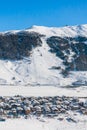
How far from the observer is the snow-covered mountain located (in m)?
84.9

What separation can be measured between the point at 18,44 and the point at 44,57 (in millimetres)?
9093

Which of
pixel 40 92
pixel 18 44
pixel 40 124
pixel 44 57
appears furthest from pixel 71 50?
pixel 40 124

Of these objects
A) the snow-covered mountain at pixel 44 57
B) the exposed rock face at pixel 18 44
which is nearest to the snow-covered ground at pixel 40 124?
the snow-covered mountain at pixel 44 57

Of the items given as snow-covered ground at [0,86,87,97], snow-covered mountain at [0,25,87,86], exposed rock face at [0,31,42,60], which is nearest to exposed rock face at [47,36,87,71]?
snow-covered mountain at [0,25,87,86]

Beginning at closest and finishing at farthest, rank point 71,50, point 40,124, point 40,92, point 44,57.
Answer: point 40,124, point 40,92, point 44,57, point 71,50

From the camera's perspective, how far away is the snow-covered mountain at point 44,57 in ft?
279

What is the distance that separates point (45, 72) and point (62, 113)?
47737mm

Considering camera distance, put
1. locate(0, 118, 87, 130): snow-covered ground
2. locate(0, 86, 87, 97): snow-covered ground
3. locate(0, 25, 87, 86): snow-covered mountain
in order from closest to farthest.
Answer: locate(0, 118, 87, 130): snow-covered ground → locate(0, 86, 87, 97): snow-covered ground → locate(0, 25, 87, 86): snow-covered mountain

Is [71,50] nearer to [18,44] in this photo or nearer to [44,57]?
[44,57]

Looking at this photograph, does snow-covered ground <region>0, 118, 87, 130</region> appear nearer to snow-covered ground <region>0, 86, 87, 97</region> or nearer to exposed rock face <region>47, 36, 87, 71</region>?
snow-covered ground <region>0, 86, 87, 97</region>

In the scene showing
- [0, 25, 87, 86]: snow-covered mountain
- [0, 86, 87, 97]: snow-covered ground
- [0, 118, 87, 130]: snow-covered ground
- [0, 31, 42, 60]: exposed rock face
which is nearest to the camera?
[0, 118, 87, 130]: snow-covered ground

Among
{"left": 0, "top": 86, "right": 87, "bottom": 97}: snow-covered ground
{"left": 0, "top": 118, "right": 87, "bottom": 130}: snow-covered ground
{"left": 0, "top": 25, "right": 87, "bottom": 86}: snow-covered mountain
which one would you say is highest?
{"left": 0, "top": 25, "right": 87, "bottom": 86}: snow-covered mountain

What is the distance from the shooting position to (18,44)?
10344cm

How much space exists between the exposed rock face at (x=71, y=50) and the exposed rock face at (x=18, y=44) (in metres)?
3.93
